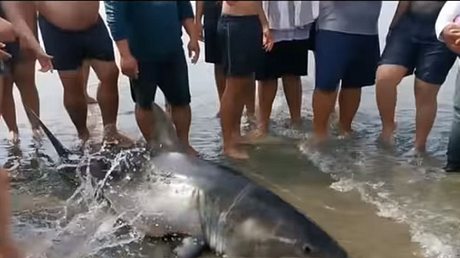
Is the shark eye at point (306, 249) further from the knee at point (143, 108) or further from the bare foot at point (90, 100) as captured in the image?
the bare foot at point (90, 100)

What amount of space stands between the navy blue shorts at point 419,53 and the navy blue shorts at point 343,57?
20cm

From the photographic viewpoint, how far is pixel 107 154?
15.4 feet

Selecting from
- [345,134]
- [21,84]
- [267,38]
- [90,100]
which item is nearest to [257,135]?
[345,134]

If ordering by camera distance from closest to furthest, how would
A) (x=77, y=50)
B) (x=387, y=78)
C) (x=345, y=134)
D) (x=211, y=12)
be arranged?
(x=211, y=12) → (x=77, y=50) → (x=387, y=78) → (x=345, y=134)

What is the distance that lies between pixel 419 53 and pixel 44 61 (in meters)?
2.03

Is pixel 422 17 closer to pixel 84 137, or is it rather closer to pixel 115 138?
pixel 115 138

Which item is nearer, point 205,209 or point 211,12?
point 205,209

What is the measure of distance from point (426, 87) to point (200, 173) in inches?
64.5

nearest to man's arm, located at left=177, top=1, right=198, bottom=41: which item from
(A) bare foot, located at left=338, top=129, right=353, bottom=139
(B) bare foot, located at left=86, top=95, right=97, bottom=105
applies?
(B) bare foot, located at left=86, top=95, right=97, bottom=105

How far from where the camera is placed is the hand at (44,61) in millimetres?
4276

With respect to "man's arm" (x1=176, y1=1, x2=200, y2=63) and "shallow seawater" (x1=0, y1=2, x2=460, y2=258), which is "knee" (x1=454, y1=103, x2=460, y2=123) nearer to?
"shallow seawater" (x1=0, y1=2, x2=460, y2=258)

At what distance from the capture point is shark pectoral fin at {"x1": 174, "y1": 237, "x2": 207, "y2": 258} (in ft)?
12.4

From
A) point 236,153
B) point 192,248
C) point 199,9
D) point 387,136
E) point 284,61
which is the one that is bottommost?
point 387,136

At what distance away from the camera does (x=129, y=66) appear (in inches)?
147
